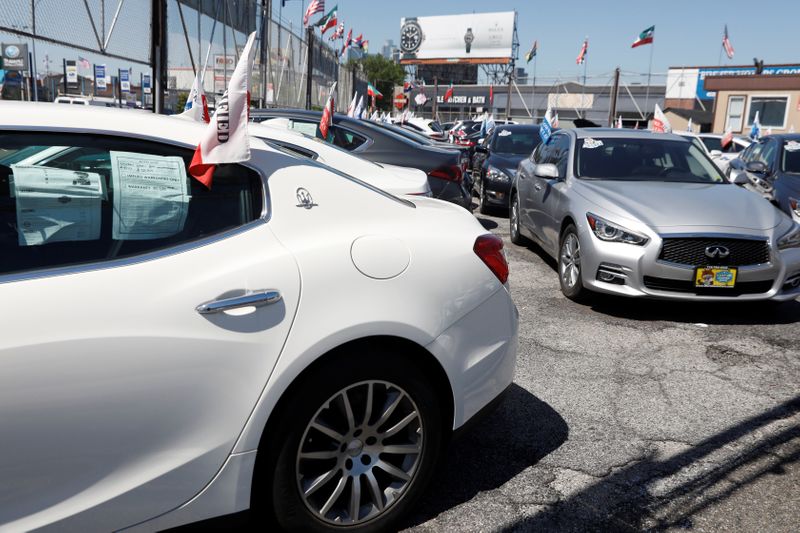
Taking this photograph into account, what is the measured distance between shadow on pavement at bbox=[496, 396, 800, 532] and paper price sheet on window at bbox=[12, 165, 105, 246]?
191 centimetres

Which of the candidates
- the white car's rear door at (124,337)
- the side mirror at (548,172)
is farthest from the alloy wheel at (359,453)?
the side mirror at (548,172)

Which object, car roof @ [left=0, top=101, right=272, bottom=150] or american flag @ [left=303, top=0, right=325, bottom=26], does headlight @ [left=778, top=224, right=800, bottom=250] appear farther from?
american flag @ [left=303, top=0, right=325, bottom=26]

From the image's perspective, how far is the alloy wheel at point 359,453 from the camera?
244 cm

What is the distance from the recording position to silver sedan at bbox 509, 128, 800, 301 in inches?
213

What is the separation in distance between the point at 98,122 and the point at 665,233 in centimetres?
439

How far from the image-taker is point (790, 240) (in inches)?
222

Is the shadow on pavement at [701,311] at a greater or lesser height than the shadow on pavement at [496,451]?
greater

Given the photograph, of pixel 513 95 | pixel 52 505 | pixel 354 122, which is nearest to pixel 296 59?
pixel 354 122

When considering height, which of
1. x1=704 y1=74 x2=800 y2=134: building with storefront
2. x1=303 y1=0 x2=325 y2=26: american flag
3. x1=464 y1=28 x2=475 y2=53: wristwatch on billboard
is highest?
x1=464 y1=28 x2=475 y2=53: wristwatch on billboard

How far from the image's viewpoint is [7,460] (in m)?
1.89

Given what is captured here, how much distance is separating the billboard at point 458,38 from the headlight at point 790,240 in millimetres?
70114

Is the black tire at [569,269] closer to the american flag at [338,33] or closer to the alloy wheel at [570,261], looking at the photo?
the alloy wheel at [570,261]

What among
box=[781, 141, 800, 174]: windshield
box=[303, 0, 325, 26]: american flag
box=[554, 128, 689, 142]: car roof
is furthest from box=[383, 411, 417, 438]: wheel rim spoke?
box=[303, 0, 325, 26]: american flag

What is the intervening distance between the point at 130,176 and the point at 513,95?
6853cm
